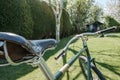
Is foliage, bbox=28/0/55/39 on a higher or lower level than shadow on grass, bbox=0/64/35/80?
higher

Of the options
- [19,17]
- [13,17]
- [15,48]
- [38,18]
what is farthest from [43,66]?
[38,18]

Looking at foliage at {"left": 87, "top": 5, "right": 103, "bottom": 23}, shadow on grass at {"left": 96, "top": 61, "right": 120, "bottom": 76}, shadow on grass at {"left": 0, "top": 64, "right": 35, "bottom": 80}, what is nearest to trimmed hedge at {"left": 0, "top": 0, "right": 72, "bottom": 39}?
shadow on grass at {"left": 0, "top": 64, "right": 35, "bottom": 80}

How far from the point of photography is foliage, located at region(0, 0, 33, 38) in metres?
7.96

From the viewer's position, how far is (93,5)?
4772cm

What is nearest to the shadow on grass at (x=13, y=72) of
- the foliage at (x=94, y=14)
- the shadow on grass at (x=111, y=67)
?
the shadow on grass at (x=111, y=67)

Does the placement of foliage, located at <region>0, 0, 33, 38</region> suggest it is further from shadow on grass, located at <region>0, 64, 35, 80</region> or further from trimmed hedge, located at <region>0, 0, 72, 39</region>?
shadow on grass, located at <region>0, 64, 35, 80</region>

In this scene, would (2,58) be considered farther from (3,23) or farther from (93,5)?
(93,5)

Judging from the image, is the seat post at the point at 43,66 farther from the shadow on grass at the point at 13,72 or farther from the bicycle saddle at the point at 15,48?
the shadow on grass at the point at 13,72

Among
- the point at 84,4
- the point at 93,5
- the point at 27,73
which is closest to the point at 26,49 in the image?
the point at 27,73

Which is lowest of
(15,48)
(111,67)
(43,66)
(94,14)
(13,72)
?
(111,67)

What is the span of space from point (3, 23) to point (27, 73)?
98.5 inches

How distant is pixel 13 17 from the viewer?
852cm

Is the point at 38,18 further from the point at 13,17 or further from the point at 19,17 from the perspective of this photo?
the point at 13,17

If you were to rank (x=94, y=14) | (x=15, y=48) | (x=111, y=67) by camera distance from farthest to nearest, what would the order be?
1. (x=94, y=14)
2. (x=111, y=67)
3. (x=15, y=48)
